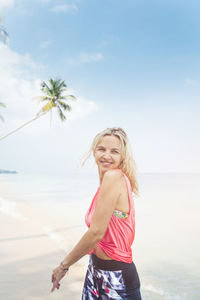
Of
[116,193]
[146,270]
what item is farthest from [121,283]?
[146,270]

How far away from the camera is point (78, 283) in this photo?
169 inches

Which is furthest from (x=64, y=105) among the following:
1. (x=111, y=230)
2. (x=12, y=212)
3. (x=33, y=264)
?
(x=111, y=230)

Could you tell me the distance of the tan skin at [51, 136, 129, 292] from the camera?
4.06 ft

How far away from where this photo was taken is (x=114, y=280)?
53.4 inches

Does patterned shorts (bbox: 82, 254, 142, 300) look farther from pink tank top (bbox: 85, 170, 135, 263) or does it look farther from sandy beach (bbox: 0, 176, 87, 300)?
sandy beach (bbox: 0, 176, 87, 300)

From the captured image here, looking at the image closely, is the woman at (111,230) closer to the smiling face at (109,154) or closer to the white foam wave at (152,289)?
the smiling face at (109,154)

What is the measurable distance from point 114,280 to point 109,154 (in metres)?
0.72

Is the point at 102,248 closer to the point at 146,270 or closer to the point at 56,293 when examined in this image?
the point at 56,293

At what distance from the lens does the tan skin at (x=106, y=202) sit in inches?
48.7

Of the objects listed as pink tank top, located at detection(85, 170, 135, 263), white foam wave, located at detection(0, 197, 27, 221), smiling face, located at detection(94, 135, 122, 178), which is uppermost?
smiling face, located at detection(94, 135, 122, 178)

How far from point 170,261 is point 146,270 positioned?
112cm

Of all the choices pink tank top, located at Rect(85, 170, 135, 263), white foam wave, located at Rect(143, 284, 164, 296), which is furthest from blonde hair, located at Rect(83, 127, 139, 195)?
white foam wave, located at Rect(143, 284, 164, 296)

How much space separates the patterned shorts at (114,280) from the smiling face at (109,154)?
55cm

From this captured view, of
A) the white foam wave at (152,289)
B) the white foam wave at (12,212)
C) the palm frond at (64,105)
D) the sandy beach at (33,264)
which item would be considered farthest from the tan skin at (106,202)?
the palm frond at (64,105)
